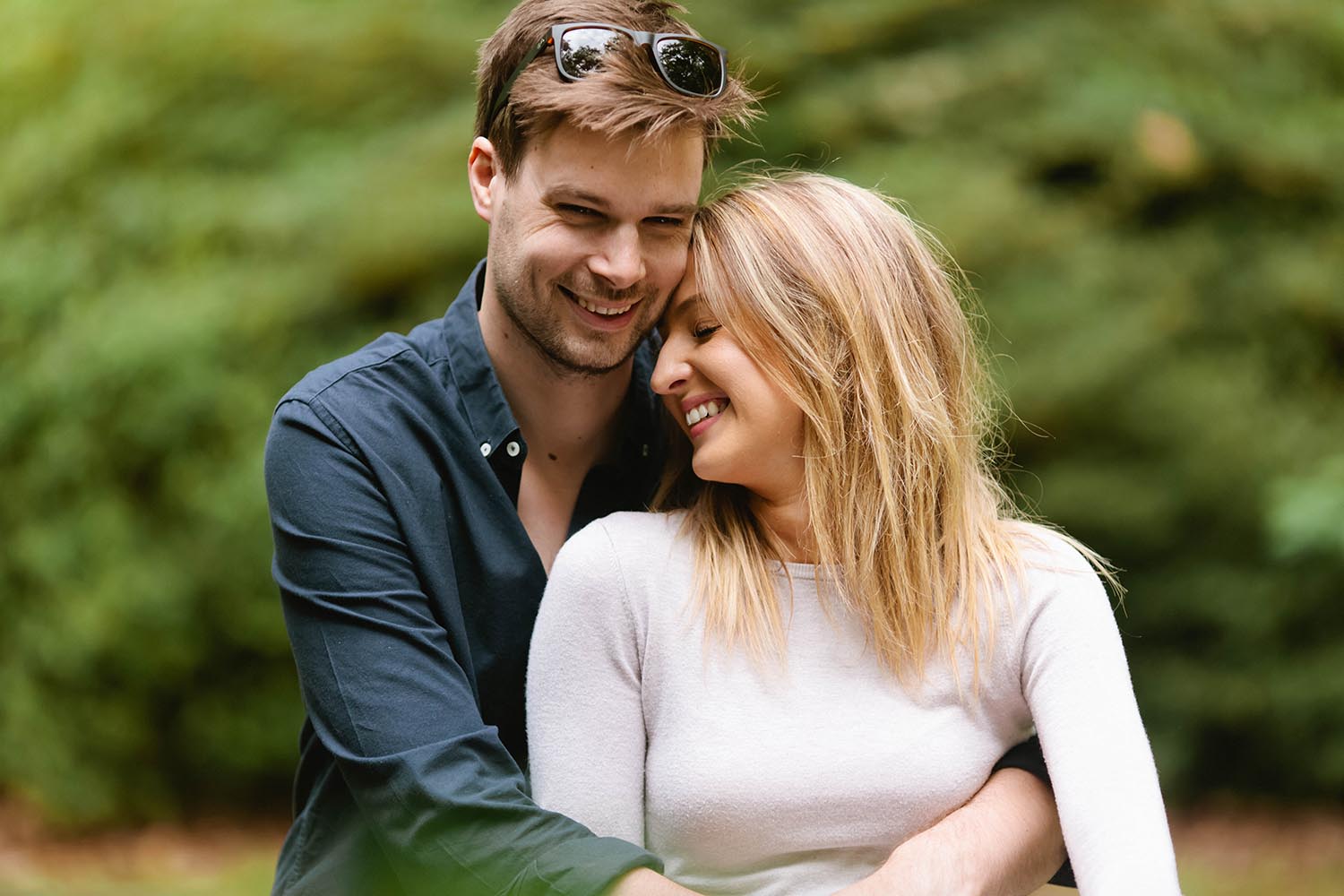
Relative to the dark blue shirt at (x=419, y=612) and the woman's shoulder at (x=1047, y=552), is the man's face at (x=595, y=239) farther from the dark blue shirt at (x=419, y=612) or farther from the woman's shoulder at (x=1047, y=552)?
the woman's shoulder at (x=1047, y=552)

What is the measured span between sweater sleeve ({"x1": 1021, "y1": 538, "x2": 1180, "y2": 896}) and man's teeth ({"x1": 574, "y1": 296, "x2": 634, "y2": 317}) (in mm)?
702

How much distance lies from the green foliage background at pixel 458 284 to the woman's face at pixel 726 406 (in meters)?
2.09

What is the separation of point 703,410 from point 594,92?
0.49m

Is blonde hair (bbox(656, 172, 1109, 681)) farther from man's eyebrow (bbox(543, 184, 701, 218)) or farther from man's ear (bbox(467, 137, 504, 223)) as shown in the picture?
man's ear (bbox(467, 137, 504, 223))

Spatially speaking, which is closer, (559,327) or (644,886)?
(644,886)

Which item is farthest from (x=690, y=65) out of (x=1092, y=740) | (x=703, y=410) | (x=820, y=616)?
(x=1092, y=740)

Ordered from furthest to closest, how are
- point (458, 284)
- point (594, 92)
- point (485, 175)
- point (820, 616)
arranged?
point (458, 284) < point (485, 175) < point (594, 92) < point (820, 616)

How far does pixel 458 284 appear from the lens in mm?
4207

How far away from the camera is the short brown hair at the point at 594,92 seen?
212 centimetres

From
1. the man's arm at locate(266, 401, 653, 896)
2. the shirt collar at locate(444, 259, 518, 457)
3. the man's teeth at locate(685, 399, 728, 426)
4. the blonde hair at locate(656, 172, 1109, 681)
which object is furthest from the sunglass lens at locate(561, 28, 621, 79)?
the man's arm at locate(266, 401, 653, 896)

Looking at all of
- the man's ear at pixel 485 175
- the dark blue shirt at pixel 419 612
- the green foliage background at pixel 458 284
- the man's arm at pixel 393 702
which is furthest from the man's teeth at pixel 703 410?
the green foliage background at pixel 458 284

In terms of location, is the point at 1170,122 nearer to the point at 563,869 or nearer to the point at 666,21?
the point at 666,21

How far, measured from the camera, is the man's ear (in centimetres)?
236

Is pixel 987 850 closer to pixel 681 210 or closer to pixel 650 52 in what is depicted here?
pixel 681 210
